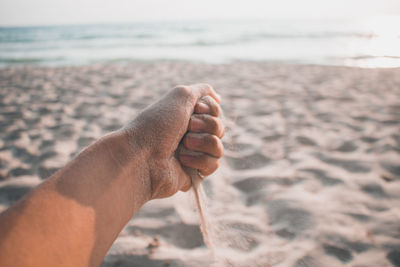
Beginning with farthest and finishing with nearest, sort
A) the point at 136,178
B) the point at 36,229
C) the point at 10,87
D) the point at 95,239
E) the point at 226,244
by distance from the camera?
the point at 10,87 < the point at 226,244 < the point at 136,178 < the point at 95,239 < the point at 36,229

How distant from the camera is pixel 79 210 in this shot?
2.57 ft

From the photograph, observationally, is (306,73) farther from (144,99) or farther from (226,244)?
(226,244)

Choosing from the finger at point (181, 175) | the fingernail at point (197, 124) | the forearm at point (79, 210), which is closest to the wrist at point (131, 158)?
the forearm at point (79, 210)

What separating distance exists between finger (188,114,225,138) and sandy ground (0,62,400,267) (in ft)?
1.58

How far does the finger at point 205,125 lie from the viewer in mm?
1191

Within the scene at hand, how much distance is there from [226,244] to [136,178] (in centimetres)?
59

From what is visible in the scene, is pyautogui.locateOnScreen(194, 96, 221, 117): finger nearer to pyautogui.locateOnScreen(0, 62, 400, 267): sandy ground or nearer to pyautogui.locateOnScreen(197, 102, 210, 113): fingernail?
pyautogui.locateOnScreen(197, 102, 210, 113): fingernail

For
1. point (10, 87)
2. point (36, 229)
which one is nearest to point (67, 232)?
point (36, 229)

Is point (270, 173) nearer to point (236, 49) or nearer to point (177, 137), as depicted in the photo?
point (177, 137)

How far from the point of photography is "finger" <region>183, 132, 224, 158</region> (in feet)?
3.82

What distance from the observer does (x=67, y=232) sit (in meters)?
0.74

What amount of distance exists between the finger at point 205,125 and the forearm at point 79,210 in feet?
1.00

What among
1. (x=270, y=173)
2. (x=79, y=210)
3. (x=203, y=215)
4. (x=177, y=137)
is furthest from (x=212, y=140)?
(x=270, y=173)

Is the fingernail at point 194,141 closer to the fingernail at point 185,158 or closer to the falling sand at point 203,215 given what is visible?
the fingernail at point 185,158
